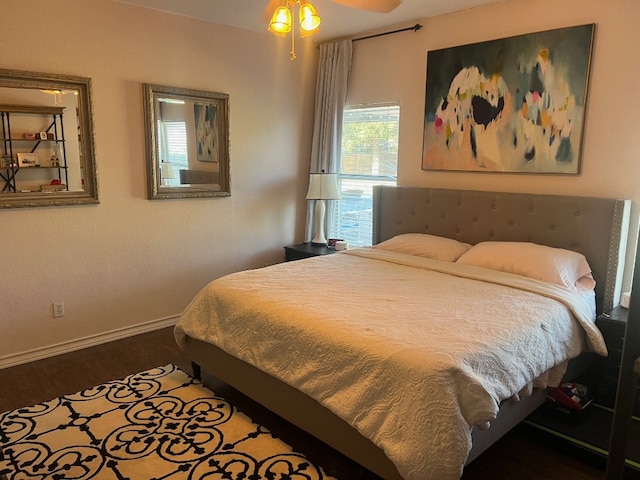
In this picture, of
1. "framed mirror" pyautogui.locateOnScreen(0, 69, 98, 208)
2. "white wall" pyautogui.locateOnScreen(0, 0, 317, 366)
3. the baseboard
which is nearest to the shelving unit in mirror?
"framed mirror" pyautogui.locateOnScreen(0, 69, 98, 208)

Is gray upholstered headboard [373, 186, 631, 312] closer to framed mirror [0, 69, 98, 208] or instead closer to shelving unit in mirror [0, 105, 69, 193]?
framed mirror [0, 69, 98, 208]

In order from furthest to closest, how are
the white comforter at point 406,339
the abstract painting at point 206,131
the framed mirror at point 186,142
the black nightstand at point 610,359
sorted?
the abstract painting at point 206,131
the framed mirror at point 186,142
the black nightstand at point 610,359
the white comforter at point 406,339

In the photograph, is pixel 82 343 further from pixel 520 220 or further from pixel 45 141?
pixel 520 220

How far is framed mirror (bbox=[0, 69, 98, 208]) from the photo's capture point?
9.96 feet

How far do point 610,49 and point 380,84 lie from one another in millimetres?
1820

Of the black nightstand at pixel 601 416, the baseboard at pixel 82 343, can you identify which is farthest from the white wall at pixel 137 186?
the black nightstand at pixel 601 416

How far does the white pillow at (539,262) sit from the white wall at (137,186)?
2.20m

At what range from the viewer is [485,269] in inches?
122

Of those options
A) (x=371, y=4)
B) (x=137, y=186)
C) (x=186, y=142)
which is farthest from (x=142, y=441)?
(x=371, y=4)

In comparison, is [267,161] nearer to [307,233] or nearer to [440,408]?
[307,233]

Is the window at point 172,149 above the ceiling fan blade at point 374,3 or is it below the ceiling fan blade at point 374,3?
below

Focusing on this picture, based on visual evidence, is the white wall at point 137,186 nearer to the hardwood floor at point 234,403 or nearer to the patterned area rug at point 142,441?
the hardwood floor at point 234,403

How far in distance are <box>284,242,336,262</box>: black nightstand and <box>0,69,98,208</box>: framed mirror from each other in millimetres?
1785

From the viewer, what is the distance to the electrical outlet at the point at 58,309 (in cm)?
340
